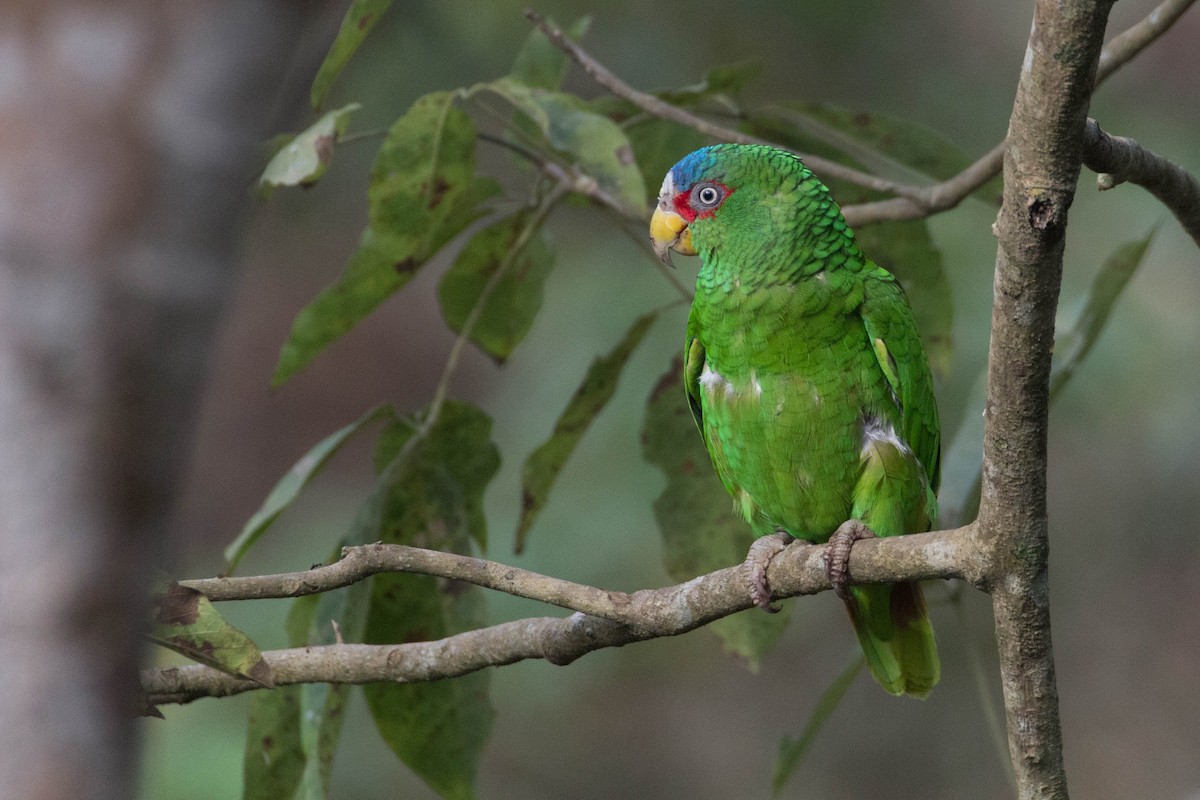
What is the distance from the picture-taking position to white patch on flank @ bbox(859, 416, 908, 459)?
2.41m

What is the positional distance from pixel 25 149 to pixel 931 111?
5.65 m

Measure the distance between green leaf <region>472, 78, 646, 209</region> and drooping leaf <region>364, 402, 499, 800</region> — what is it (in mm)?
672

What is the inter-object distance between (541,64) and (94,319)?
222cm

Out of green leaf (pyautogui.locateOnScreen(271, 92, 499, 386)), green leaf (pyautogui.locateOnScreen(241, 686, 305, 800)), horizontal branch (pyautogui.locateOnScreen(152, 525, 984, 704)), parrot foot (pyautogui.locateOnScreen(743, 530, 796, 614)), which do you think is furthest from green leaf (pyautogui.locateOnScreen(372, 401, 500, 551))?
parrot foot (pyautogui.locateOnScreen(743, 530, 796, 614))

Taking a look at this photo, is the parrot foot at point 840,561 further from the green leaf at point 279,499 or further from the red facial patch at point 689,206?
the green leaf at point 279,499

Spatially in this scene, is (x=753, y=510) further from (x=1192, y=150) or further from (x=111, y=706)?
(x=1192, y=150)

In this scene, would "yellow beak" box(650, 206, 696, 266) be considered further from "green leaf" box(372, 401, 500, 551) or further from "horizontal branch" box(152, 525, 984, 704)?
"horizontal branch" box(152, 525, 984, 704)

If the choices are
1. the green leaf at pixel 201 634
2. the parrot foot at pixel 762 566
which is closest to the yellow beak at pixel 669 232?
the parrot foot at pixel 762 566

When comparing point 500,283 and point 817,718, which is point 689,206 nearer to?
point 500,283

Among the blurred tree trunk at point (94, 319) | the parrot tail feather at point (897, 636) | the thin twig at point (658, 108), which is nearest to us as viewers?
the blurred tree trunk at point (94, 319)

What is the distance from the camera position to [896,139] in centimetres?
293

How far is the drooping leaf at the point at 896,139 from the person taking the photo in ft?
9.55

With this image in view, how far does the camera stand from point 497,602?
4.79 metres

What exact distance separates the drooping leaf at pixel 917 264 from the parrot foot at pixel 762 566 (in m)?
0.71
